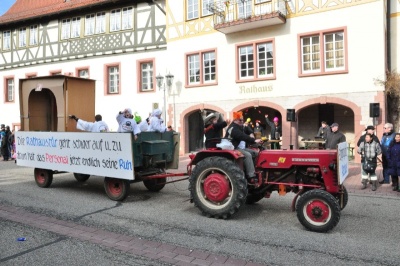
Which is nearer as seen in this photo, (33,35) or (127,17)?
(127,17)

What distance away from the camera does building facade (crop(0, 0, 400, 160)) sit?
14.1m

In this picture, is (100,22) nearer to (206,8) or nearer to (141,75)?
(141,75)

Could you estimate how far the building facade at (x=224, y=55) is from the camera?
14.1 metres

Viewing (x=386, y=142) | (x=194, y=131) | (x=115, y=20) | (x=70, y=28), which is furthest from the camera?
(x=70, y=28)

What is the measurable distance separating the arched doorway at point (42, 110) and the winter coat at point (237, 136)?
5.97m

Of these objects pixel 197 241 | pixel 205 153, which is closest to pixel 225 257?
pixel 197 241

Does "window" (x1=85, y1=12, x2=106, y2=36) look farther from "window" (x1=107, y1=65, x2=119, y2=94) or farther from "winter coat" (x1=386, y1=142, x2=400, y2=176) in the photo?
"winter coat" (x1=386, y1=142, x2=400, y2=176)

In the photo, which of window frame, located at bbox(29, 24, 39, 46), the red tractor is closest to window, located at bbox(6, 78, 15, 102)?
window frame, located at bbox(29, 24, 39, 46)

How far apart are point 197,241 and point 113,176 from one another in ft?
9.66

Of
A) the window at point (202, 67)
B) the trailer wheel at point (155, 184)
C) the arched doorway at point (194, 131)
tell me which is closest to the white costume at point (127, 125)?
the trailer wheel at point (155, 184)

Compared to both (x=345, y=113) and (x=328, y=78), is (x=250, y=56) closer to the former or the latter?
(x=328, y=78)

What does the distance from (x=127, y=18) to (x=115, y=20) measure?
0.80 m

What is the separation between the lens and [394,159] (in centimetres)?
877

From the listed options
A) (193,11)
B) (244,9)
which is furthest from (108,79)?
(244,9)
